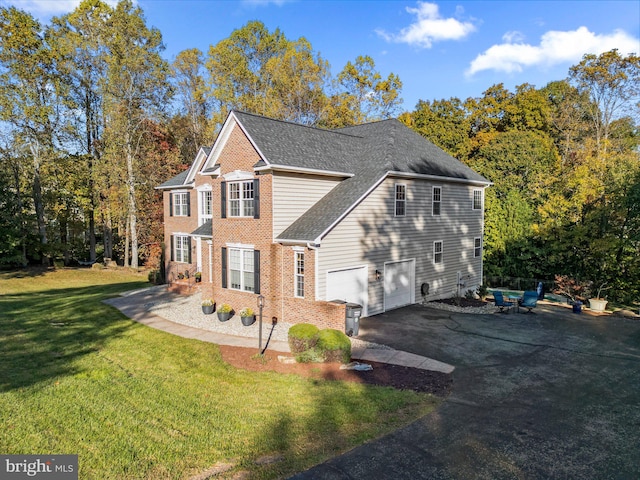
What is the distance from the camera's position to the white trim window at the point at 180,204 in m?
27.0

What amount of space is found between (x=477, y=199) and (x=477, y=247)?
2.92 metres

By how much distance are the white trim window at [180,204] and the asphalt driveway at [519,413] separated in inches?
647

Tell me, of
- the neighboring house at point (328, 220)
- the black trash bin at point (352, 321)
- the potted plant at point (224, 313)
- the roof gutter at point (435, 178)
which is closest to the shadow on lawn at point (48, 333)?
the potted plant at point (224, 313)

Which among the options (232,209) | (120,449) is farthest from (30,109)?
(120,449)

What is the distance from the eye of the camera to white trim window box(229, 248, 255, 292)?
59.1 feet

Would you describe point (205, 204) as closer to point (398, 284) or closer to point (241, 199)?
point (241, 199)

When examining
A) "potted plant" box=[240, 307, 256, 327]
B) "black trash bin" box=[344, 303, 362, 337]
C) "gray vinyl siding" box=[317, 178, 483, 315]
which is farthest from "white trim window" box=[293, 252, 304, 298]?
"black trash bin" box=[344, 303, 362, 337]

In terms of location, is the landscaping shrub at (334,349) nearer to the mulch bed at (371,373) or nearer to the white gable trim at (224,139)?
the mulch bed at (371,373)

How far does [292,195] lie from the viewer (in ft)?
56.5

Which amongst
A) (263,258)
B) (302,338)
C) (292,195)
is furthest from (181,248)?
(302,338)

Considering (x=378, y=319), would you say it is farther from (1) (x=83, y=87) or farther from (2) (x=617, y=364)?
(1) (x=83, y=87)

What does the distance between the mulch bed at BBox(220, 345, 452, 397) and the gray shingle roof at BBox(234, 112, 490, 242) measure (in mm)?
5097

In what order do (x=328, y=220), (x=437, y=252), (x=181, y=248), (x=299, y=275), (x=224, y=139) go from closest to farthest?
(x=328, y=220), (x=299, y=275), (x=224, y=139), (x=437, y=252), (x=181, y=248)

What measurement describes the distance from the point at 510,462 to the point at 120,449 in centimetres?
674
